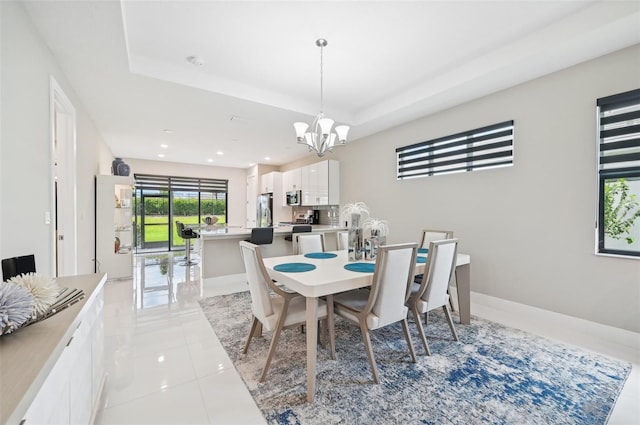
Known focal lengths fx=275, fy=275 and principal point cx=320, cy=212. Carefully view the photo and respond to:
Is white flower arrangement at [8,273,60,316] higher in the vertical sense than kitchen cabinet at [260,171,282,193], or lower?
lower

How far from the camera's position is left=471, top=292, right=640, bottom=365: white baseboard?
2.49 m

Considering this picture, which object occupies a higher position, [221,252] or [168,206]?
[168,206]

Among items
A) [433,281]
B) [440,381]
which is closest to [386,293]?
[433,281]

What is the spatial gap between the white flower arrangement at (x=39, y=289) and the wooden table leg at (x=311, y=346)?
4.43 ft

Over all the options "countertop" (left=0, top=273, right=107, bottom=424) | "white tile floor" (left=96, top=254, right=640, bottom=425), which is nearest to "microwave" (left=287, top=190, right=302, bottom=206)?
"white tile floor" (left=96, top=254, right=640, bottom=425)

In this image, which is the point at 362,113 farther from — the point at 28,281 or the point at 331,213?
the point at 28,281

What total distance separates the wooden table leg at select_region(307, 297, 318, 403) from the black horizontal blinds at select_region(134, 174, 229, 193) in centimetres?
806

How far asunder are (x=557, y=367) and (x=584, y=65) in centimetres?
289

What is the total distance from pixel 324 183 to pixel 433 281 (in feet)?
13.0

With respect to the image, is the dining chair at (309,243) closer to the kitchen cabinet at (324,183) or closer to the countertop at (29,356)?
the countertop at (29,356)

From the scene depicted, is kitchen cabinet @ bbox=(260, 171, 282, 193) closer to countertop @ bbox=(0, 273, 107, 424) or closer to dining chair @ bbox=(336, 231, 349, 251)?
dining chair @ bbox=(336, 231, 349, 251)

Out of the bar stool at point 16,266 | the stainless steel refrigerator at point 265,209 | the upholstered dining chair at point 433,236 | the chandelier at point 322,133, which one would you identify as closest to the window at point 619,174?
the upholstered dining chair at point 433,236

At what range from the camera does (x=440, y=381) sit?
6.73 ft

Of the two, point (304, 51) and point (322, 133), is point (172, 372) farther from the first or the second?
point (304, 51)
